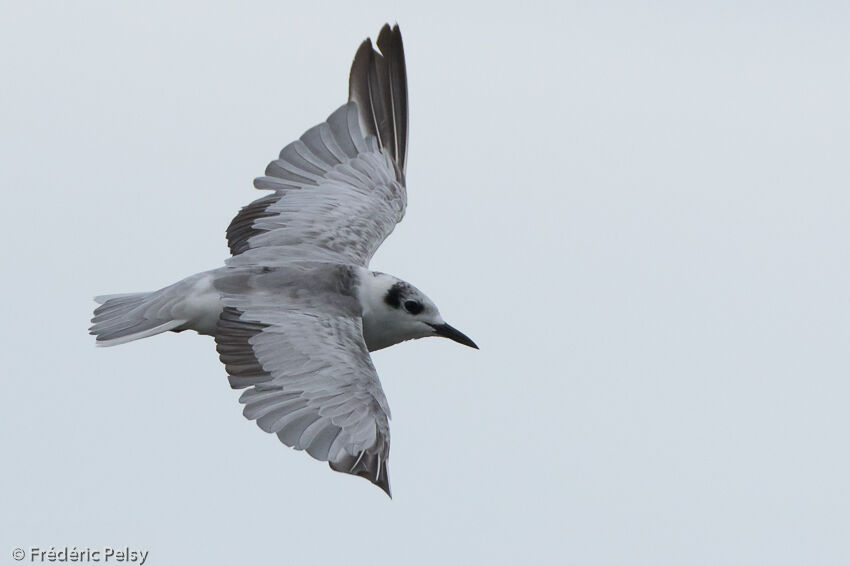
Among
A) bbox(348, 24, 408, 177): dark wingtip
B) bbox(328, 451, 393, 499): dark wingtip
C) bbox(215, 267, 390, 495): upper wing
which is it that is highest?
bbox(348, 24, 408, 177): dark wingtip

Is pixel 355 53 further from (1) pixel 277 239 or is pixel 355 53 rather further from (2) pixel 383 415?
(2) pixel 383 415

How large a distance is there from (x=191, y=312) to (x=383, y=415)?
1.93 m

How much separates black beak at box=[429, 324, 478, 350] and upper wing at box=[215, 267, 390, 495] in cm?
86

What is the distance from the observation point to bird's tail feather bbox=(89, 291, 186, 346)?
11.4 meters

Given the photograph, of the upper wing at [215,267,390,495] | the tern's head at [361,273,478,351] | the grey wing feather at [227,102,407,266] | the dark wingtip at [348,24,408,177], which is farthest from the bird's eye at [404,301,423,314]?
the dark wingtip at [348,24,408,177]

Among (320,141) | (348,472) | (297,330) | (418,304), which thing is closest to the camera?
(348,472)

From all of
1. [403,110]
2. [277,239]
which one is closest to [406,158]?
[403,110]

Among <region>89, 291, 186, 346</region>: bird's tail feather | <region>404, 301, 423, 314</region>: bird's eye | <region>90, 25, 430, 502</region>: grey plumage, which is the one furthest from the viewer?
<region>404, 301, 423, 314</region>: bird's eye

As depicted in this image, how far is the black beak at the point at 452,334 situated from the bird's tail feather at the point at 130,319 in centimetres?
204

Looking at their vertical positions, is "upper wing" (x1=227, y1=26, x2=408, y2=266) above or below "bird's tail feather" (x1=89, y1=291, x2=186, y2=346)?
above

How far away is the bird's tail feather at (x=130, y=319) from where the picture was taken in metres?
11.4

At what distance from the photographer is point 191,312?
1138 cm

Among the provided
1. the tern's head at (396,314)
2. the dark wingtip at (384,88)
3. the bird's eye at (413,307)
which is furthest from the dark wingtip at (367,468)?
the dark wingtip at (384,88)

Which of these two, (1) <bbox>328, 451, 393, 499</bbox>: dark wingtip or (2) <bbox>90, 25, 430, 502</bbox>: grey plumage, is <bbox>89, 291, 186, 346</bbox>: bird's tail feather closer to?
(2) <bbox>90, 25, 430, 502</bbox>: grey plumage
